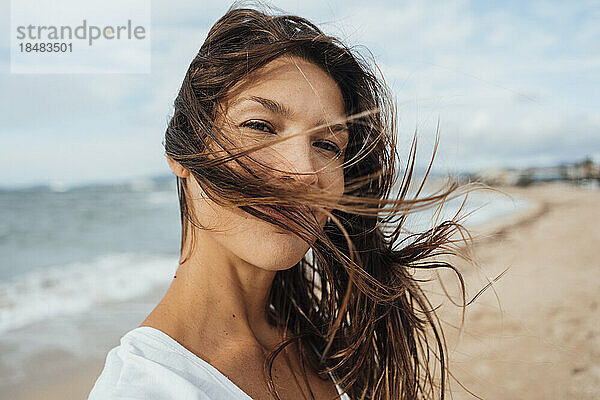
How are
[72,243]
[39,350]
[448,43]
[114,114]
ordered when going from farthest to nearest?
1. [114,114]
2. [448,43]
3. [72,243]
4. [39,350]

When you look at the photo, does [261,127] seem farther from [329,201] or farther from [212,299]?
[212,299]

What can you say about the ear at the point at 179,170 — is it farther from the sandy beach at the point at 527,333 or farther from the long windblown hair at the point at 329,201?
the sandy beach at the point at 527,333

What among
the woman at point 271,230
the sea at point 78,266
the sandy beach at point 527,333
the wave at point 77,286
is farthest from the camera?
the wave at point 77,286

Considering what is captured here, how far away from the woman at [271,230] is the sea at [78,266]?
0.95 ft

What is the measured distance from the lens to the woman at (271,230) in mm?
1155

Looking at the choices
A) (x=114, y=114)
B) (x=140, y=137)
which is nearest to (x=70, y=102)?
(x=114, y=114)

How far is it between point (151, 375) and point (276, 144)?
54 cm

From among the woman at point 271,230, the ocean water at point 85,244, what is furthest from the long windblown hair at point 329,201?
the ocean water at point 85,244

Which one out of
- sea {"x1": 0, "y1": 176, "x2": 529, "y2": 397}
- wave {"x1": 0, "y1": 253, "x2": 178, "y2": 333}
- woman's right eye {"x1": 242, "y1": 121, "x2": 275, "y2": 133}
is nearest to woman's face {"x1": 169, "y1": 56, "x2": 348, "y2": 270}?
woman's right eye {"x1": 242, "y1": 121, "x2": 275, "y2": 133}

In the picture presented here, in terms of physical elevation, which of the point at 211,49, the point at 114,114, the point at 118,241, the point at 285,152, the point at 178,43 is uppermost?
the point at 211,49

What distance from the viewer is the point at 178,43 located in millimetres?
13398

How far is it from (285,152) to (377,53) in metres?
0.67

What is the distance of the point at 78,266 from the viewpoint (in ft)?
29.2

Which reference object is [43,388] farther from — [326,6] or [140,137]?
[140,137]
